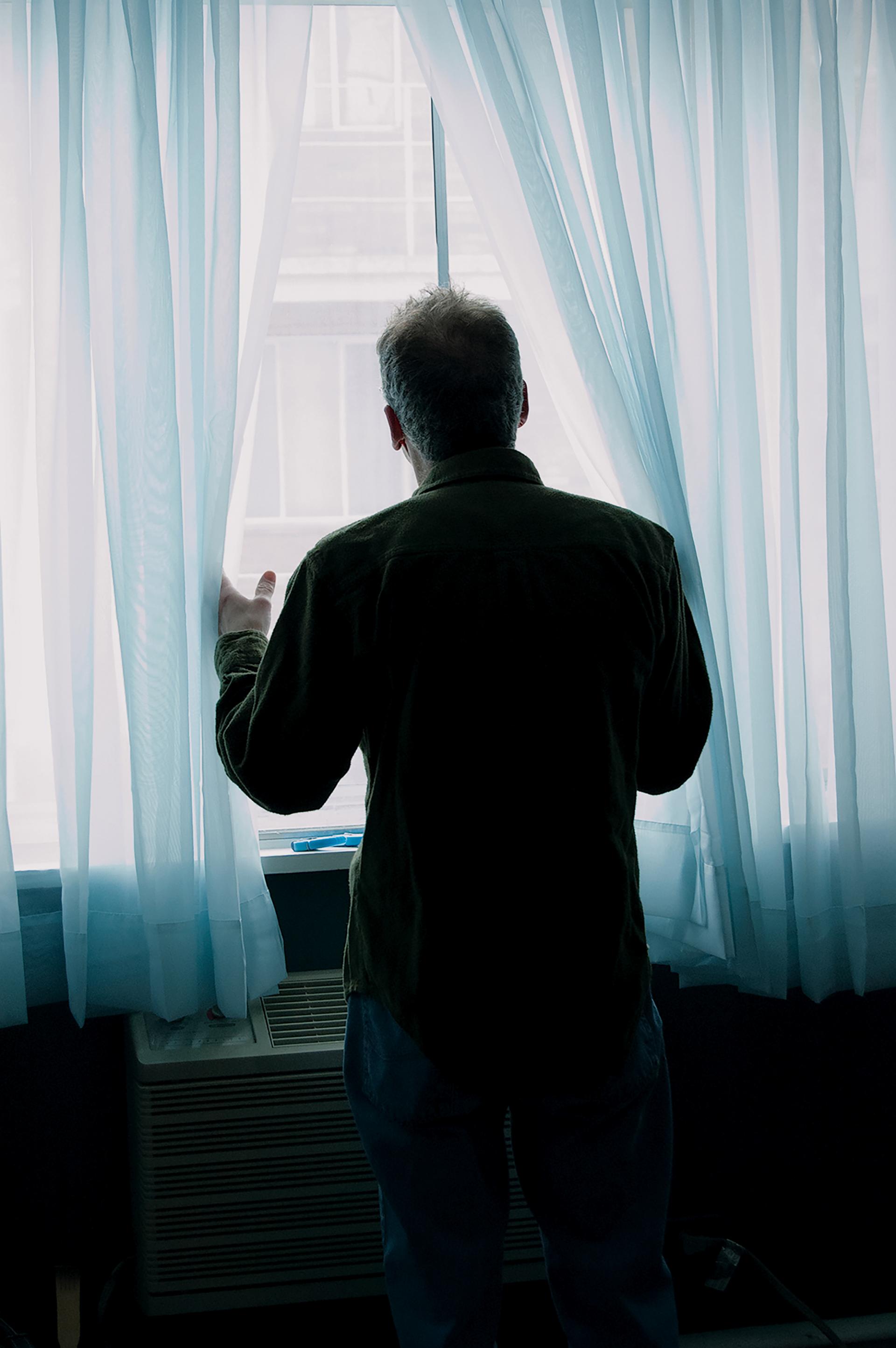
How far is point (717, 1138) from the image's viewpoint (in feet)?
5.91

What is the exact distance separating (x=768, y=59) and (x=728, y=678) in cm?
93

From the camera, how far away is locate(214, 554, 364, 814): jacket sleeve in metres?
1.00

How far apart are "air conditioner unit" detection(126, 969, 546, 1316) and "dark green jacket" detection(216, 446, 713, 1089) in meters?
0.56

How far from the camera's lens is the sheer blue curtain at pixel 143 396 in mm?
1437

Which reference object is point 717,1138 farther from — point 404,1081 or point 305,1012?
point 404,1081

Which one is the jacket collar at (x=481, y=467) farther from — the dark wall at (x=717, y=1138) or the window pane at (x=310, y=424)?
the dark wall at (x=717, y=1138)

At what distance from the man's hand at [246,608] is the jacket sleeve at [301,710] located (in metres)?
0.34

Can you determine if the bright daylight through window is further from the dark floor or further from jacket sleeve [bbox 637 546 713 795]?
the dark floor

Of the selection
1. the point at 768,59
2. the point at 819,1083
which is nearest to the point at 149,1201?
the point at 819,1083

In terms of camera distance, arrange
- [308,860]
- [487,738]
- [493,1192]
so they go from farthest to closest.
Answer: [308,860], [493,1192], [487,738]

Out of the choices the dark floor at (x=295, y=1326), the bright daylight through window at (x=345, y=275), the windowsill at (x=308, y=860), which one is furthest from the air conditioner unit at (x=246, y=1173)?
the bright daylight through window at (x=345, y=275)

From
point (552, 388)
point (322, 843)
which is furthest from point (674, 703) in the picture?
point (322, 843)

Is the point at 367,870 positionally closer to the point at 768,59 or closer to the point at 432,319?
the point at 432,319

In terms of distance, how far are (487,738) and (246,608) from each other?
572mm
